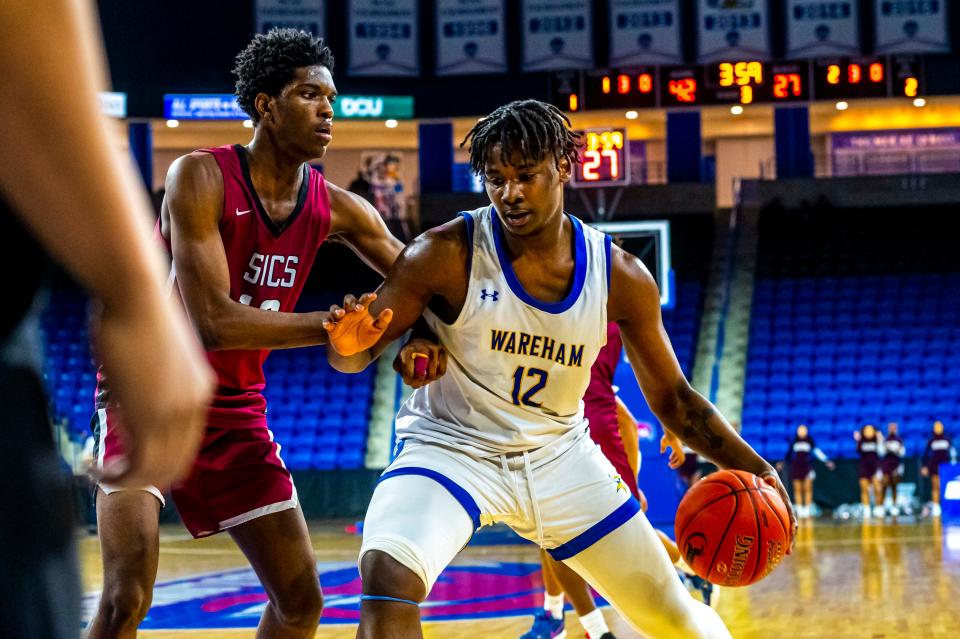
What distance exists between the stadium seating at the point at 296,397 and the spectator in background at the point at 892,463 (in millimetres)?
7690

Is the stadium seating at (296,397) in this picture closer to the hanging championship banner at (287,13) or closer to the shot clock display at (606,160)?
the shot clock display at (606,160)

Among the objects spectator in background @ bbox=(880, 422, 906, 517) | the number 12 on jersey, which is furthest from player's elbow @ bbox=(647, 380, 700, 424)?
spectator in background @ bbox=(880, 422, 906, 517)

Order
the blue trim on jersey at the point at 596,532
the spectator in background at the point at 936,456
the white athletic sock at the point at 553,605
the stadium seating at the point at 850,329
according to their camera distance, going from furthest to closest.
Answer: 1. the stadium seating at the point at 850,329
2. the spectator in background at the point at 936,456
3. the white athletic sock at the point at 553,605
4. the blue trim on jersey at the point at 596,532

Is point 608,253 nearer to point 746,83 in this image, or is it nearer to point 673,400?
point 673,400

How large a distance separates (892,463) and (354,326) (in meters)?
14.4

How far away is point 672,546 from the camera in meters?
7.15

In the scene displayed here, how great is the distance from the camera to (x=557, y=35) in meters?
21.5

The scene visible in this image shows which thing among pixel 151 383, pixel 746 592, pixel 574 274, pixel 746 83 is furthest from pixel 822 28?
pixel 151 383

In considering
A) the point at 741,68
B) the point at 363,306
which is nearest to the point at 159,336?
the point at 363,306

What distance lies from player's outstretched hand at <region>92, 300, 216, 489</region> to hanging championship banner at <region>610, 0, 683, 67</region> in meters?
20.8

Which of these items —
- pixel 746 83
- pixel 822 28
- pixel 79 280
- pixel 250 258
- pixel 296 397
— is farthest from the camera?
pixel 822 28

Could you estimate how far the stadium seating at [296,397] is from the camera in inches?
722

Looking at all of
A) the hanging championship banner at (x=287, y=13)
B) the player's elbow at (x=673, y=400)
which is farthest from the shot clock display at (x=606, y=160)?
the player's elbow at (x=673, y=400)

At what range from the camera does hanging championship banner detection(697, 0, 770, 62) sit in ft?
68.5
